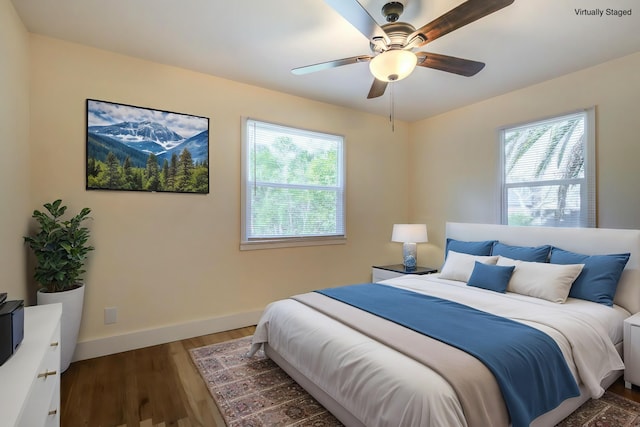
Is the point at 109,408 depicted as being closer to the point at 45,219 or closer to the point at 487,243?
the point at 45,219

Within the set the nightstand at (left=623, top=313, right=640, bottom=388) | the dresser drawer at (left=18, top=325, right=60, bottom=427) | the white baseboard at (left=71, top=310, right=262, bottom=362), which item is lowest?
the white baseboard at (left=71, top=310, right=262, bottom=362)

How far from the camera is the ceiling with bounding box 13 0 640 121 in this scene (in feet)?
6.99

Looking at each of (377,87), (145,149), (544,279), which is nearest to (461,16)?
(377,87)

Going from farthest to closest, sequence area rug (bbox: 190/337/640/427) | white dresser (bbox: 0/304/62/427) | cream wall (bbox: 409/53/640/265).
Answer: cream wall (bbox: 409/53/640/265)
area rug (bbox: 190/337/640/427)
white dresser (bbox: 0/304/62/427)

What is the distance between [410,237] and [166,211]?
2827 millimetres

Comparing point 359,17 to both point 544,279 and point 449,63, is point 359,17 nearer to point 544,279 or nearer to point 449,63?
point 449,63

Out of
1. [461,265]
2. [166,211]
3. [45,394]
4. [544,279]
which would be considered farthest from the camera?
[461,265]

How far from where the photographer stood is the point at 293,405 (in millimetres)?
2010

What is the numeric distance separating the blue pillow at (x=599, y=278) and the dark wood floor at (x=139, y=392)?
61 centimetres

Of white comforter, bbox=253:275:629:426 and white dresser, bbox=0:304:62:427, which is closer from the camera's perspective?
white dresser, bbox=0:304:62:427

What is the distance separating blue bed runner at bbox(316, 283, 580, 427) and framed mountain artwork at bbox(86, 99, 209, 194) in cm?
219

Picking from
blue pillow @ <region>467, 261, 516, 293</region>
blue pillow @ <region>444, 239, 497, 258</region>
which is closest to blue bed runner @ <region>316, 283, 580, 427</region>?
blue pillow @ <region>467, 261, 516, 293</region>

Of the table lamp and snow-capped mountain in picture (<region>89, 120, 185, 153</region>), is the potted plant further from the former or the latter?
the table lamp

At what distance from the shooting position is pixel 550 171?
3.30 metres
